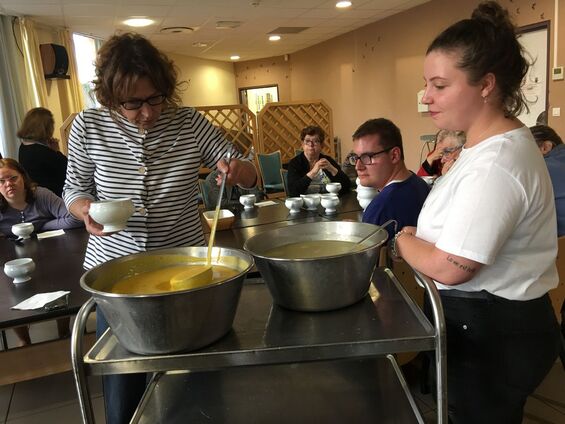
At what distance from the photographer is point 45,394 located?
2.08m

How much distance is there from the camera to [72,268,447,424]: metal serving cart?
0.71m

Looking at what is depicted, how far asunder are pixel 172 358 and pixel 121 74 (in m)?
0.69

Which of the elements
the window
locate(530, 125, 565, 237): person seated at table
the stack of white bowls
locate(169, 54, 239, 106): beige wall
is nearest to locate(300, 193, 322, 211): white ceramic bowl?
the stack of white bowls

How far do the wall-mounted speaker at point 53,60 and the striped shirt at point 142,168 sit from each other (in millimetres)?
4145

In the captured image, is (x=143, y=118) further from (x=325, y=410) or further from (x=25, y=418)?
(x=25, y=418)

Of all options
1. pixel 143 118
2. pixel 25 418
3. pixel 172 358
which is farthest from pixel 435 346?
pixel 25 418

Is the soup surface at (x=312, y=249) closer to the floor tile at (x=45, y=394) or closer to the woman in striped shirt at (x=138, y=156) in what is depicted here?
the woman in striped shirt at (x=138, y=156)

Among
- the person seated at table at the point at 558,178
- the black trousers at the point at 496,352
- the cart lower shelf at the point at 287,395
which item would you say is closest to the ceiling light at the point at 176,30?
the person seated at table at the point at 558,178

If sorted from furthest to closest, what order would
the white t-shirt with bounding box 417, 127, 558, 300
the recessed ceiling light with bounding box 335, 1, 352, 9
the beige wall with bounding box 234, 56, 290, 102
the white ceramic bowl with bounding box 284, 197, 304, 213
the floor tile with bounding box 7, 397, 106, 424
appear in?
the beige wall with bounding box 234, 56, 290, 102 < the recessed ceiling light with bounding box 335, 1, 352, 9 < the white ceramic bowl with bounding box 284, 197, 304, 213 < the floor tile with bounding box 7, 397, 106, 424 < the white t-shirt with bounding box 417, 127, 558, 300

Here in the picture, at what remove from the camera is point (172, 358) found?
0.70 meters

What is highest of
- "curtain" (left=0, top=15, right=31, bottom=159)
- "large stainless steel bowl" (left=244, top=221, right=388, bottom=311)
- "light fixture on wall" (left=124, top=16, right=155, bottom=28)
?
"light fixture on wall" (left=124, top=16, right=155, bottom=28)

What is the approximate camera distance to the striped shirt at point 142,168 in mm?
1174

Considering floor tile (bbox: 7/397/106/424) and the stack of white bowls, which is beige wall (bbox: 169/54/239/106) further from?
floor tile (bbox: 7/397/106/424)

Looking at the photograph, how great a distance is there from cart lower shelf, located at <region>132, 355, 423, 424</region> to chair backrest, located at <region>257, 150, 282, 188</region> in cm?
415
